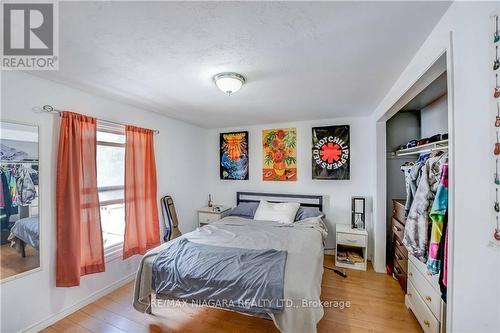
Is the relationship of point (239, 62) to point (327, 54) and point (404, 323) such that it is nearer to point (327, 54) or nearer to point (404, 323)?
point (327, 54)

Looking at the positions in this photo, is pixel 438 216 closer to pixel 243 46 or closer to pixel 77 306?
pixel 243 46

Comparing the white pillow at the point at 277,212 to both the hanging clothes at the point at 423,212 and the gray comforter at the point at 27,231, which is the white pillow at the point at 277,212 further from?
the gray comforter at the point at 27,231

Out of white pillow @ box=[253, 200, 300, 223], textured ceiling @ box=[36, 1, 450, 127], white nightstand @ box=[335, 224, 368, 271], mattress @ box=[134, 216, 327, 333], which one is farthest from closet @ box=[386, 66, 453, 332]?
white pillow @ box=[253, 200, 300, 223]

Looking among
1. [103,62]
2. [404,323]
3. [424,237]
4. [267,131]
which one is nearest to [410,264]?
[404,323]

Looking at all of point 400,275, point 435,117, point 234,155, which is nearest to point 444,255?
point 400,275

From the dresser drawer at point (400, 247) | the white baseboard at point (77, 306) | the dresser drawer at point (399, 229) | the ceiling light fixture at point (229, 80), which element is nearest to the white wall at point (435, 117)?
the dresser drawer at point (399, 229)

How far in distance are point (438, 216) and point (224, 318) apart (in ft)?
6.69

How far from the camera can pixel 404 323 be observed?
1.98 metres

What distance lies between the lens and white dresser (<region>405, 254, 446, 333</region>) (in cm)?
154

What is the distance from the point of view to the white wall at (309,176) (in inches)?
137

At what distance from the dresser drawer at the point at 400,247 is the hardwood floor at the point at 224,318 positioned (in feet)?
1.62

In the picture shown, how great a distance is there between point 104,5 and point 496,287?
7.12ft

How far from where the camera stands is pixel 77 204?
7.04 ft

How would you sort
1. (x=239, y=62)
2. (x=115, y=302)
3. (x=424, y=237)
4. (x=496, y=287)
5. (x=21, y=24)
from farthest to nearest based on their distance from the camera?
(x=115, y=302), (x=239, y=62), (x=424, y=237), (x=21, y=24), (x=496, y=287)
